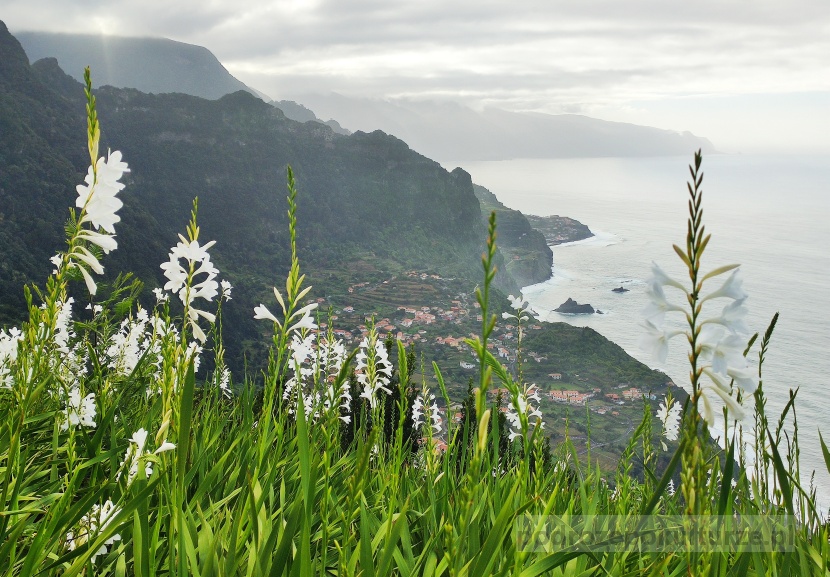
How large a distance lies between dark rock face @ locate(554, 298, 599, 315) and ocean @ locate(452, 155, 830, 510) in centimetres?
117

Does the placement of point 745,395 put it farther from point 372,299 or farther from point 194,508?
point 372,299

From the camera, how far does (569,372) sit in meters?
50.4

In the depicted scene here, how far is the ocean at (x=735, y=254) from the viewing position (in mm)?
38469

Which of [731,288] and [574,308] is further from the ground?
[731,288]

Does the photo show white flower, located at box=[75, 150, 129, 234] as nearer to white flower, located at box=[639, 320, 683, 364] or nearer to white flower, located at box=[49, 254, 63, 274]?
white flower, located at box=[49, 254, 63, 274]

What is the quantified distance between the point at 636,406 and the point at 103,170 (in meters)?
47.5

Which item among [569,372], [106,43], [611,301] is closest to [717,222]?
[611,301]

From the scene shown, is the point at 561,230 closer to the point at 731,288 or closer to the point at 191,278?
the point at 191,278

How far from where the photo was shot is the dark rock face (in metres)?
66.4

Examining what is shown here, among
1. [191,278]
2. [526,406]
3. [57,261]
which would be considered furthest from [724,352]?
[57,261]

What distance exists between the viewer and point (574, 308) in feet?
220

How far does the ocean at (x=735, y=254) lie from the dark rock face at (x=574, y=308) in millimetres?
1169

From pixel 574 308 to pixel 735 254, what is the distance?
16878 mm

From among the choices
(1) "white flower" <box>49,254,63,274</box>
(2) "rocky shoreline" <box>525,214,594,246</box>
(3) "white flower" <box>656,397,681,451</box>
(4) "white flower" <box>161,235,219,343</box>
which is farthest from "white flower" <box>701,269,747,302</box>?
(2) "rocky shoreline" <box>525,214,594,246</box>
